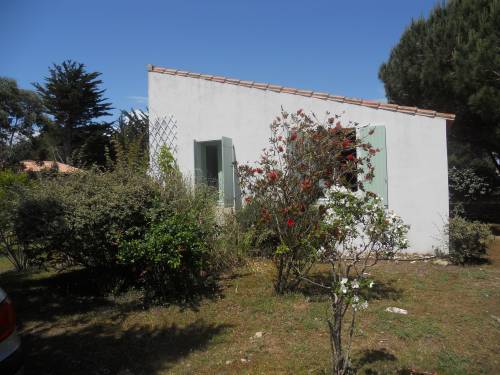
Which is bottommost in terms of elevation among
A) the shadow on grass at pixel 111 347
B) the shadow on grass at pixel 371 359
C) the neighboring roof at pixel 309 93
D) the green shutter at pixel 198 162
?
the shadow on grass at pixel 111 347

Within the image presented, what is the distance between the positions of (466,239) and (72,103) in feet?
87.5

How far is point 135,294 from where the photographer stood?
6078mm

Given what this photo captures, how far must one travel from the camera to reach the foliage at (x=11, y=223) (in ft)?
20.3

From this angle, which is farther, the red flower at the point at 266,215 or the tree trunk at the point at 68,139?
the tree trunk at the point at 68,139

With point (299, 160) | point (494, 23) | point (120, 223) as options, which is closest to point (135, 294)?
point (120, 223)

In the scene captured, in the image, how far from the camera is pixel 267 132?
942 cm

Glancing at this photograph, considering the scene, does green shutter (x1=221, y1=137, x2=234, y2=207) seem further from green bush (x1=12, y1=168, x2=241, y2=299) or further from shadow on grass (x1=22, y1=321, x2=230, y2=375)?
shadow on grass (x1=22, y1=321, x2=230, y2=375)

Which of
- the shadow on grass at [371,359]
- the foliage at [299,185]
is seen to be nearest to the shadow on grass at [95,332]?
the foliage at [299,185]

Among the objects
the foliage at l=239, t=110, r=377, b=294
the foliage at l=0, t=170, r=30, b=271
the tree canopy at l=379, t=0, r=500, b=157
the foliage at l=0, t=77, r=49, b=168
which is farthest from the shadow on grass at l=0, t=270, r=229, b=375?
the foliage at l=0, t=77, r=49, b=168

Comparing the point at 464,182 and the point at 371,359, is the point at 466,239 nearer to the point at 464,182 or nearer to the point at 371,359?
the point at 371,359

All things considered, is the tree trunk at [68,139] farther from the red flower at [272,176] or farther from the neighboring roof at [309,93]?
the red flower at [272,176]

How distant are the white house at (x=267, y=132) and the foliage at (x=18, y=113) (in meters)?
21.0

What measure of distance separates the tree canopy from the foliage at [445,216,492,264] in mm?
4713

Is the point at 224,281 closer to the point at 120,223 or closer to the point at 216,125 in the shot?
the point at 120,223
